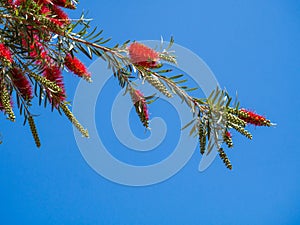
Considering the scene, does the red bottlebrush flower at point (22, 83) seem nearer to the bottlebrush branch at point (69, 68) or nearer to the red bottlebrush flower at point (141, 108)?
the bottlebrush branch at point (69, 68)

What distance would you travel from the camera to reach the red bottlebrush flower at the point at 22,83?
427mm

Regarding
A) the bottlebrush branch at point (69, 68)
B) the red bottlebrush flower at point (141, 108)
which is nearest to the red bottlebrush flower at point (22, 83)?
the bottlebrush branch at point (69, 68)

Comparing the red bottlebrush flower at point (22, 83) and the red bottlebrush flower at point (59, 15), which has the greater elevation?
the red bottlebrush flower at point (59, 15)

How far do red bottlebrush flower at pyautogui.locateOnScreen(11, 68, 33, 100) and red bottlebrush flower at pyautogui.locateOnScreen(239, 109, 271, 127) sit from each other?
0.20m

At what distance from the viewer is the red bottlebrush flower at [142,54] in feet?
1.25

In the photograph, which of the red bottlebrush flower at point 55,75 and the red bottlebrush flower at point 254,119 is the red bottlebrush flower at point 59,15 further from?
the red bottlebrush flower at point 254,119

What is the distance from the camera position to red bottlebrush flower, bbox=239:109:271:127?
0.37 metres

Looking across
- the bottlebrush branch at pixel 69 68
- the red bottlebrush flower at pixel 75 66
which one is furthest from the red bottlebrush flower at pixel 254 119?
the red bottlebrush flower at pixel 75 66

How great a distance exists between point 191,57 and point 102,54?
0.09 m

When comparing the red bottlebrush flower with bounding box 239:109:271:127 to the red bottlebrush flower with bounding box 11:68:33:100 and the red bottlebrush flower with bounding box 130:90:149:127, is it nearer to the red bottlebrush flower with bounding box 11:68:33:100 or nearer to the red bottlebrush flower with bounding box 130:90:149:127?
the red bottlebrush flower with bounding box 130:90:149:127

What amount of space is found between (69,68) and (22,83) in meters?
0.05

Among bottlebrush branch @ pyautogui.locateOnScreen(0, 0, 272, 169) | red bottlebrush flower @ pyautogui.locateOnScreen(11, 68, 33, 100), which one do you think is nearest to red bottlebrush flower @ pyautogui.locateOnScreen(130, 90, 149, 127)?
bottlebrush branch @ pyautogui.locateOnScreen(0, 0, 272, 169)

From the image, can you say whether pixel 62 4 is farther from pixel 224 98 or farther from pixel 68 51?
pixel 224 98

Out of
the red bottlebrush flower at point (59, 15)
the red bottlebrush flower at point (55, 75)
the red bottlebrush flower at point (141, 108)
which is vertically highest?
the red bottlebrush flower at point (59, 15)
